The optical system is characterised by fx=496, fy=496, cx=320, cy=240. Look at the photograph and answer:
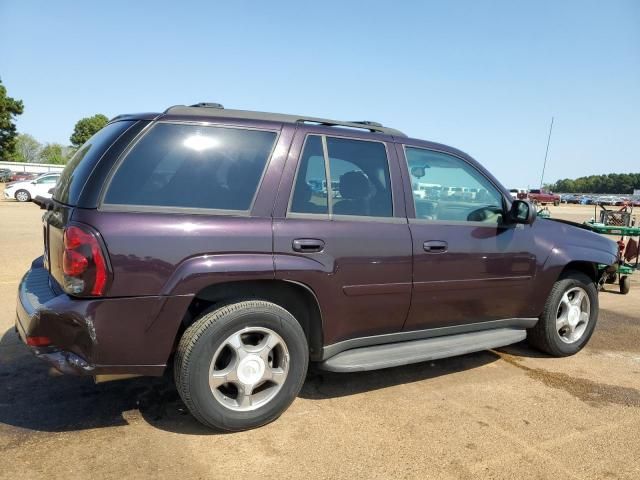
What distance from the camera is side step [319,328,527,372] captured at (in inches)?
129

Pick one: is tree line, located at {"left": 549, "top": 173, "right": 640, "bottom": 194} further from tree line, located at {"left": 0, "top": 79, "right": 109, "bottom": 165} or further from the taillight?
the taillight

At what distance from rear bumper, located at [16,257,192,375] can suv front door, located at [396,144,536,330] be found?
1721mm

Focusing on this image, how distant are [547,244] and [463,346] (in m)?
1.24

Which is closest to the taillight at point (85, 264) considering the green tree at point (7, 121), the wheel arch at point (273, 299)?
the wheel arch at point (273, 299)

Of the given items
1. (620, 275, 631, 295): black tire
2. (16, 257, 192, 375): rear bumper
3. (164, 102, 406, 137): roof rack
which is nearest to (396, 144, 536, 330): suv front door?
(164, 102, 406, 137): roof rack

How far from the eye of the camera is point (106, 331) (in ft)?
8.54

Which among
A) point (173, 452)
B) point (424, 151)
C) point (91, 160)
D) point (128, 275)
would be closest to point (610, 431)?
point (424, 151)

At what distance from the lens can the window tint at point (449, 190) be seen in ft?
12.2

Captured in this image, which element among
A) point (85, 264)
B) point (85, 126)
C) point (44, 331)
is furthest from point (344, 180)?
point (85, 126)

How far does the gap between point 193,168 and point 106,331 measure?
1.02 metres

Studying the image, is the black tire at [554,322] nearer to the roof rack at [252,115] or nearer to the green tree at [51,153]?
the roof rack at [252,115]

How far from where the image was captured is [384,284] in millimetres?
3352

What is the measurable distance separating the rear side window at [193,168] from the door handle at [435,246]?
1.29 metres

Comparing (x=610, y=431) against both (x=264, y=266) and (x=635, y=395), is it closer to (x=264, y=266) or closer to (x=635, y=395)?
(x=635, y=395)
